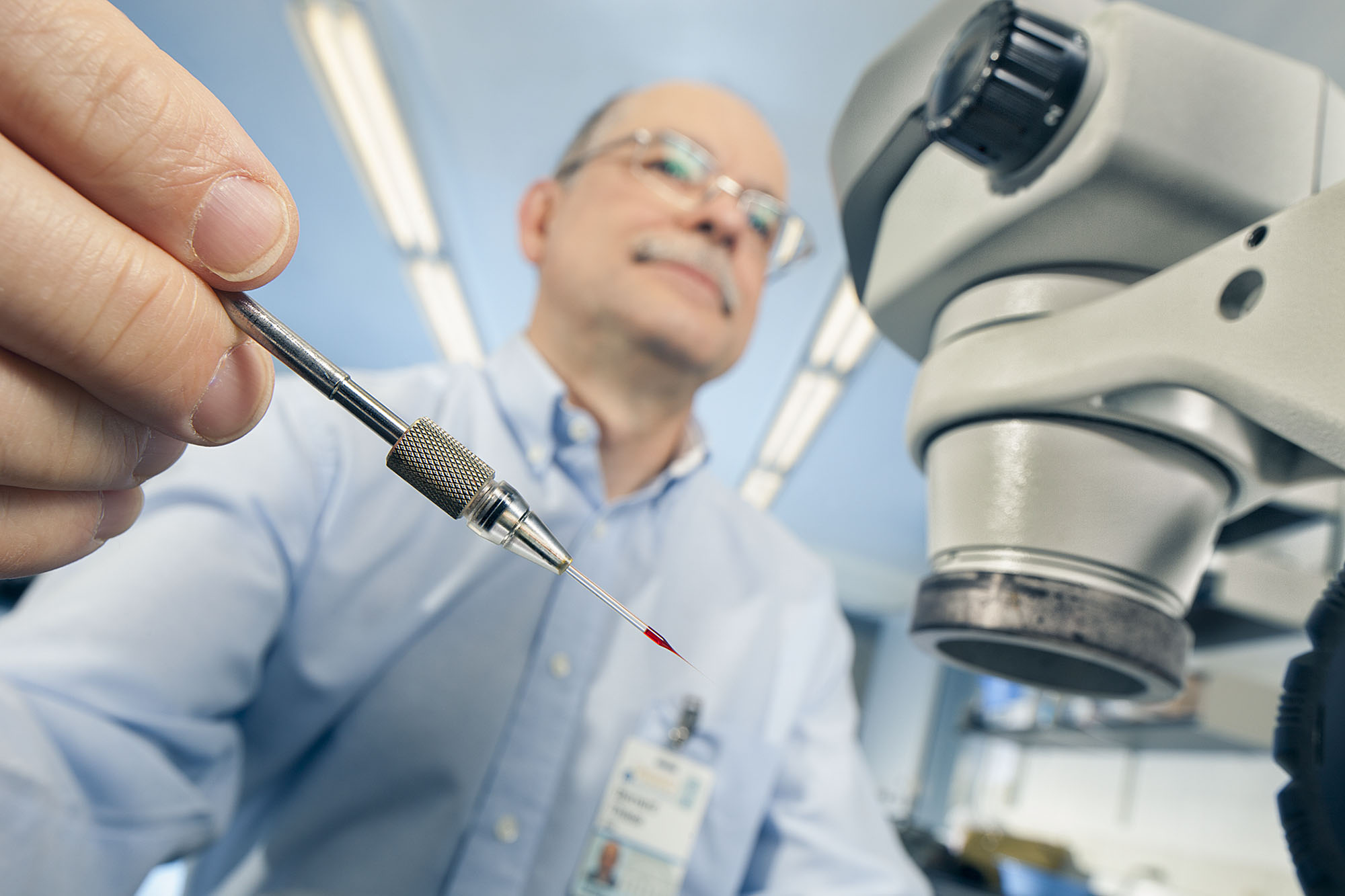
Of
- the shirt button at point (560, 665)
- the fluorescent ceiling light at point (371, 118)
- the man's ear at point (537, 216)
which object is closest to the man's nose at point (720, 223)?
the man's ear at point (537, 216)

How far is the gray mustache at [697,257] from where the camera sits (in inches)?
36.9

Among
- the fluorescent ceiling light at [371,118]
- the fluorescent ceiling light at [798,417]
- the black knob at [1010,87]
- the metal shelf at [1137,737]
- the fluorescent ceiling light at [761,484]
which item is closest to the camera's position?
the black knob at [1010,87]

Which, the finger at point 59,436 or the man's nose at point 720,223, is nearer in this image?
the finger at point 59,436

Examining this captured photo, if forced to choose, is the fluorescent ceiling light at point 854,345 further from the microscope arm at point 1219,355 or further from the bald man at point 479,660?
the microscope arm at point 1219,355

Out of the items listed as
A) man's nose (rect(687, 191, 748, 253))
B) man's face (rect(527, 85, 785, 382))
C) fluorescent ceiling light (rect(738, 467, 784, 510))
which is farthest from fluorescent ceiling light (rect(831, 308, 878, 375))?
man's nose (rect(687, 191, 748, 253))

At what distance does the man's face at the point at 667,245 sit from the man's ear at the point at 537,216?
0.11 feet

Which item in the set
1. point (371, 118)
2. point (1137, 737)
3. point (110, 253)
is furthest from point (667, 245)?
point (1137, 737)

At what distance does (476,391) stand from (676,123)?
0.55m

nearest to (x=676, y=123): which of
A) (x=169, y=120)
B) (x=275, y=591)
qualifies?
(x=275, y=591)

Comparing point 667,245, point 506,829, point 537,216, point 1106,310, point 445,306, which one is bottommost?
point 506,829

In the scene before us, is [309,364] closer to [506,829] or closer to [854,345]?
[506,829]

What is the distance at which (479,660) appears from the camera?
32.3 inches

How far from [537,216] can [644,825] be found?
2.94 ft

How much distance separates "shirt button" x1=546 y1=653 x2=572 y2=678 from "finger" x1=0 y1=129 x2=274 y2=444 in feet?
1.90
